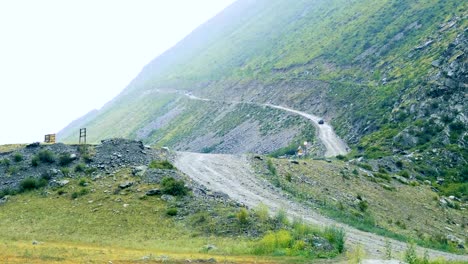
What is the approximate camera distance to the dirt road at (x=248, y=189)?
113ft

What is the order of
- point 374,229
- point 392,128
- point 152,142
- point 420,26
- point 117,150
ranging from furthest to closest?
point 152,142 → point 420,26 → point 392,128 → point 117,150 → point 374,229

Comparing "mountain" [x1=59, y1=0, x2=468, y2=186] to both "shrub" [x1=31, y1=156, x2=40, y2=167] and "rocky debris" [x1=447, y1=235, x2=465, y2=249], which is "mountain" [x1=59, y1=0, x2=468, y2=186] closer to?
"rocky debris" [x1=447, y1=235, x2=465, y2=249]

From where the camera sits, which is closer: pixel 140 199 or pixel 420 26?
pixel 140 199

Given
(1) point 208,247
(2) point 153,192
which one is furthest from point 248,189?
(1) point 208,247

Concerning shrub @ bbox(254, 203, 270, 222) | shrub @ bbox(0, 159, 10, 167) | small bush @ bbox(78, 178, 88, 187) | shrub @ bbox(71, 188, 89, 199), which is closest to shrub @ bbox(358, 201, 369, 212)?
shrub @ bbox(254, 203, 270, 222)

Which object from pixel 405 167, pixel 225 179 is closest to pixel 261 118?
pixel 405 167

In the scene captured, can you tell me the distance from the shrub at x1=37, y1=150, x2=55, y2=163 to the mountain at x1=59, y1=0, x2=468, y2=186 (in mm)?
38197

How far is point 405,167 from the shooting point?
62.4m

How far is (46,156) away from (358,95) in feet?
234

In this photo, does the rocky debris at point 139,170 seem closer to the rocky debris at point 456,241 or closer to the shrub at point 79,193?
the shrub at point 79,193

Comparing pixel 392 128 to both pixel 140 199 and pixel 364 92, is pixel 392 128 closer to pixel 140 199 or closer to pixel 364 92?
pixel 364 92

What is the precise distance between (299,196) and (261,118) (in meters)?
74.0

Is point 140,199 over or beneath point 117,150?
beneath

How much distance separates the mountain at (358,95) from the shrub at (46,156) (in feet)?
125
